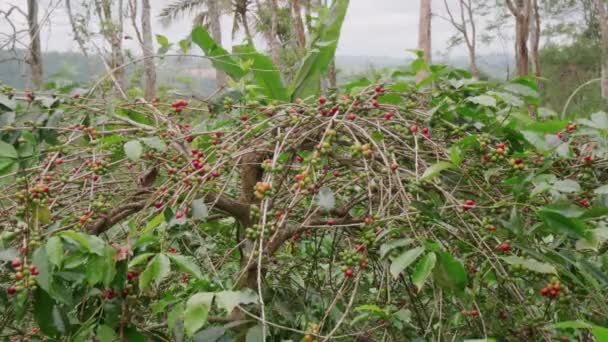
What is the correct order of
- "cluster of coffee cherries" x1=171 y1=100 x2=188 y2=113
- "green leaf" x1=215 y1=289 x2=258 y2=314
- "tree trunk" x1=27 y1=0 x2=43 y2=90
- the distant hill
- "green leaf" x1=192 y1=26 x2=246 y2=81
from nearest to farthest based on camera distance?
"green leaf" x1=215 y1=289 x2=258 y2=314 → "cluster of coffee cherries" x1=171 y1=100 x2=188 y2=113 → "green leaf" x1=192 y1=26 x2=246 y2=81 → the distant hill → "tree trunk" x1=27 y1=0 x2=43 y2=90

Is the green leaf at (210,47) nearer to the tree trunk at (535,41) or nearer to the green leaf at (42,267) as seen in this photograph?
the green leaf at (42,267)

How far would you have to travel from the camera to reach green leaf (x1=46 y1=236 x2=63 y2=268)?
42.2 inches

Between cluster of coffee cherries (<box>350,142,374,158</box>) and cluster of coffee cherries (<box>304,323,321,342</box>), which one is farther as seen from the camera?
cluster of coffee cherries (<box>350,142,374,158</box>)

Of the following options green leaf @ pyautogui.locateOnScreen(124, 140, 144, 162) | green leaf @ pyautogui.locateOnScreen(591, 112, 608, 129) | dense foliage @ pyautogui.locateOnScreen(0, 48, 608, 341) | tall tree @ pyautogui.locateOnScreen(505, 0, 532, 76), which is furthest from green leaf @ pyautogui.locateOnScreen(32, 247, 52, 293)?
tall tree @ pyautogui.locateOnScreen(505, 0, 532, 76)

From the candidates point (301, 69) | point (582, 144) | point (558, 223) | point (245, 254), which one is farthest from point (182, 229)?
point (582, 144)

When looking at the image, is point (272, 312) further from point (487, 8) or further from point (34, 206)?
point (487, 8)

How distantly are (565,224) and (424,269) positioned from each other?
31cm

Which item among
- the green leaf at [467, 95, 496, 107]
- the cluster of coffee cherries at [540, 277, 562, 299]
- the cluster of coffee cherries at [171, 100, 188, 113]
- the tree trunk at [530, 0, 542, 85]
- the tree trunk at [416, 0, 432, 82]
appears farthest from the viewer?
the tree trunk at [530, 0, 542, 85]

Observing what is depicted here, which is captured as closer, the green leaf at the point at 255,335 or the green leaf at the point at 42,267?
the green leaf at the point at 42,267

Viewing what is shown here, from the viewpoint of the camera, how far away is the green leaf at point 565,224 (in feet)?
3.73

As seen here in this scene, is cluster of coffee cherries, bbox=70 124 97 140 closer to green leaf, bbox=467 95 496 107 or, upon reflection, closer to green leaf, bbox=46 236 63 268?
green leaf, bbox=46 236 63 268

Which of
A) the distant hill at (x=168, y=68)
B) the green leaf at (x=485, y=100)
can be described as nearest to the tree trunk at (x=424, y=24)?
the distant hill at (x=168, y=68)

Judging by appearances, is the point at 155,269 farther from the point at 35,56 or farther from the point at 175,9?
the point at 175,9

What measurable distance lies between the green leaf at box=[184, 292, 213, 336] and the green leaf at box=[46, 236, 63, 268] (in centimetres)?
26
